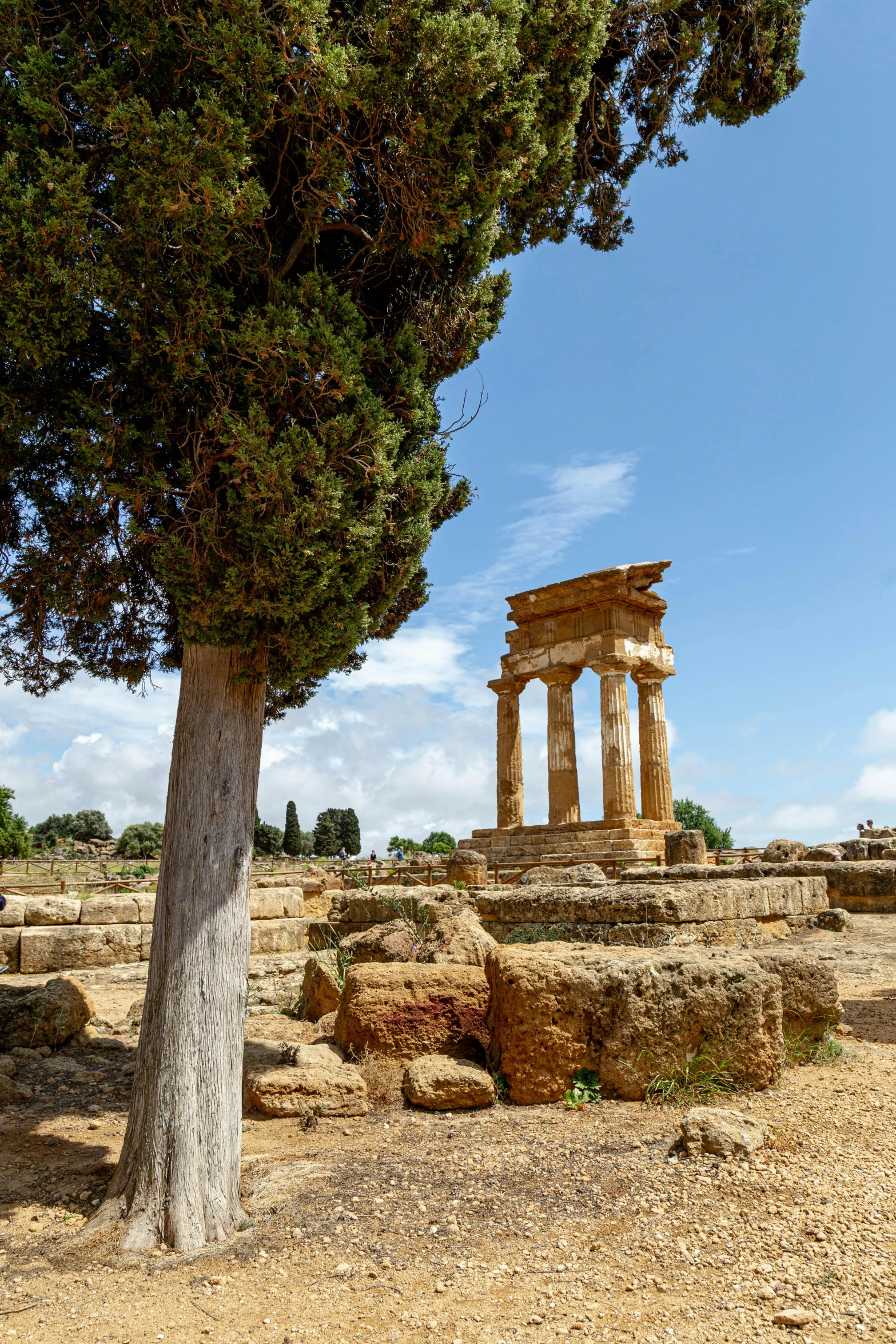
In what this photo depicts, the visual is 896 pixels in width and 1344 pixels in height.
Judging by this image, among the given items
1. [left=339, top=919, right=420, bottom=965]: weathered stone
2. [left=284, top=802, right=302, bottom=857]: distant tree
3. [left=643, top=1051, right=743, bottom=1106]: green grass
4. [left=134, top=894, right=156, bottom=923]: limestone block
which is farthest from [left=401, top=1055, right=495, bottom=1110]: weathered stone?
[left=284, top=802, right=302, bottom=857]: distant tree

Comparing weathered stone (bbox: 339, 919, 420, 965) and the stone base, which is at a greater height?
the stone base

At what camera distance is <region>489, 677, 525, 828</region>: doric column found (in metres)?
21.0

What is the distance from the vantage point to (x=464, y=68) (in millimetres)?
4008

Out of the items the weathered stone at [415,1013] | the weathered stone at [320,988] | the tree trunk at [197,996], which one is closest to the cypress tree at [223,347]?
the tree trunk at [197,996]

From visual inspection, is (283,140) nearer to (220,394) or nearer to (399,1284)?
(220,394)

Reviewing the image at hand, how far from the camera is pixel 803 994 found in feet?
18.0

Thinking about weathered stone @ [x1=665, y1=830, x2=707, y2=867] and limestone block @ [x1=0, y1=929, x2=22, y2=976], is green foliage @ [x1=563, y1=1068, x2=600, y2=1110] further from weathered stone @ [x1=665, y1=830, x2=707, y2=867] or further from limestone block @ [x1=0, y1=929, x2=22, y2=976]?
weathered stone @ [x1=665, y1=830, x2=707, y2=867]

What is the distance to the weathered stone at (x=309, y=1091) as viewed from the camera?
4.96m

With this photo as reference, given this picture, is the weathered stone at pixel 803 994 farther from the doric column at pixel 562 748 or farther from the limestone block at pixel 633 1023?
the doric column at pixel 562 748

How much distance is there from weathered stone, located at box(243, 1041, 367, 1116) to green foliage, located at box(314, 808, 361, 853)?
1674 inches

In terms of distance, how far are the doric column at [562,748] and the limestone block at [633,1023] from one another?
14704 millimetres

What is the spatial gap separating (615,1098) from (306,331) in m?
4.31

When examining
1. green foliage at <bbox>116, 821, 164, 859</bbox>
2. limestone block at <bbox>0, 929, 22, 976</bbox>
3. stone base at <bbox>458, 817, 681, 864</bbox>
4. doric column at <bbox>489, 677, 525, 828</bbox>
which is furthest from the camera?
green foliage at <bbox>116, 821, 164, 859</bbox>

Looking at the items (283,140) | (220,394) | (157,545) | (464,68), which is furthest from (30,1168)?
(464,68)
